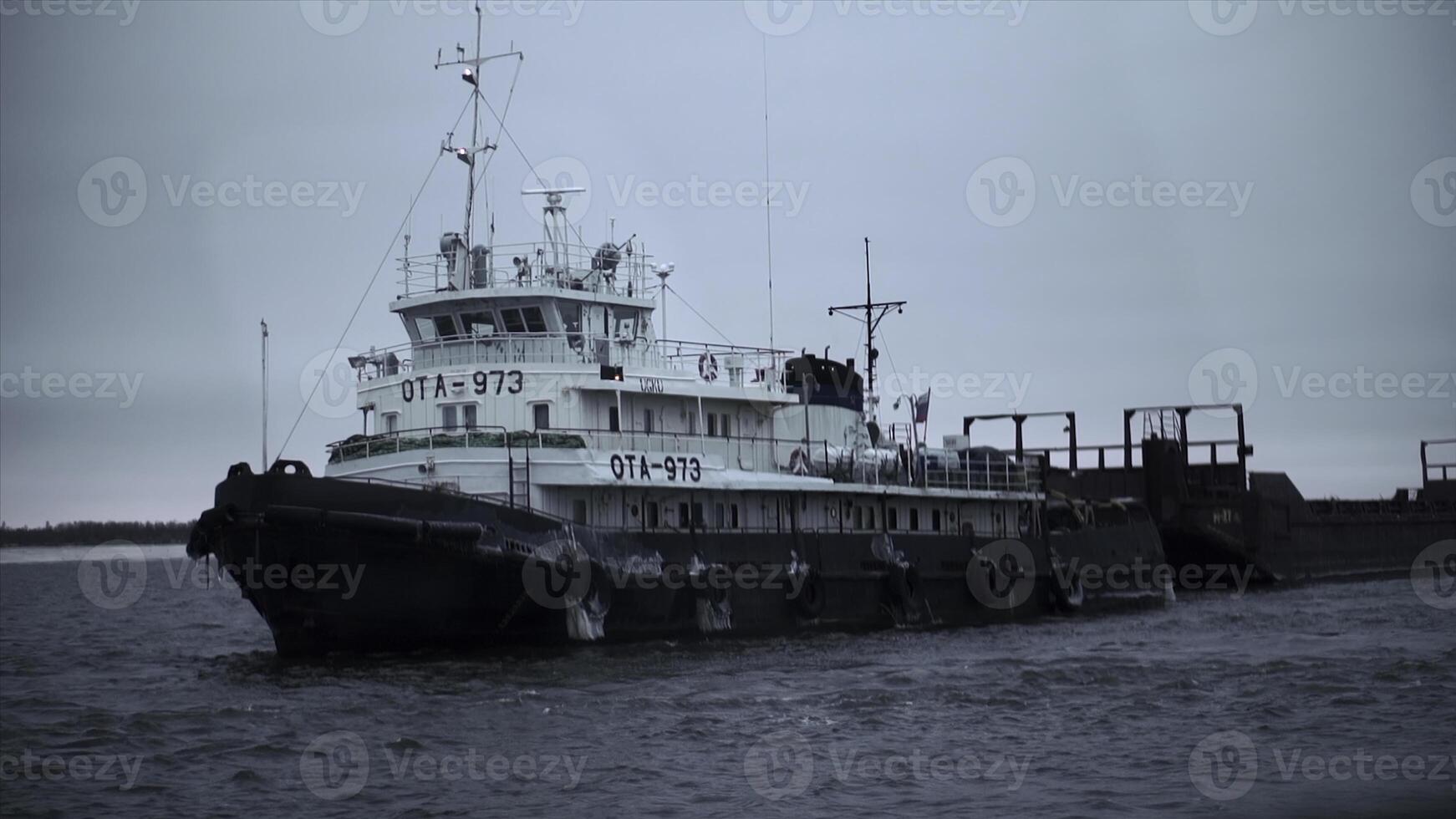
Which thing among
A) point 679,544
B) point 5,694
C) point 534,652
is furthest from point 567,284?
point 5,694

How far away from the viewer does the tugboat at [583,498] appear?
73.7 feet

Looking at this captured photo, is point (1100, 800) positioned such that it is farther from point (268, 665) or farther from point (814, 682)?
point (268, 665)

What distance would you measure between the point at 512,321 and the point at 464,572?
246 inches

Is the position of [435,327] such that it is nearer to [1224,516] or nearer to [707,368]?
[707,368]

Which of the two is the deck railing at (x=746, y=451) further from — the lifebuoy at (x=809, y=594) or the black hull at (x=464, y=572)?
the lifebuoy at (x=809, y=594)

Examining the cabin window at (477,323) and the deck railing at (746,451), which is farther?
the cabin window at (477,323)

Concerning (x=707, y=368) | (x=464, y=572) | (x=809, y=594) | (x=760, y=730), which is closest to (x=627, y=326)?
(x=707, y=368)

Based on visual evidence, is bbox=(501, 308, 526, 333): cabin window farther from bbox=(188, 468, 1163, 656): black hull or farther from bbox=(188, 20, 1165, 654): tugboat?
bbox=(188, 468, 1163, 656): black hull

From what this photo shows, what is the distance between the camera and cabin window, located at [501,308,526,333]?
27.5 metres

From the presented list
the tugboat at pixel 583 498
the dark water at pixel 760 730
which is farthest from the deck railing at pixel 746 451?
the dark water at pixel 760 730

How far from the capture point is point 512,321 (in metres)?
27.6

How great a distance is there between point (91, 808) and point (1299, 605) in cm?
3128

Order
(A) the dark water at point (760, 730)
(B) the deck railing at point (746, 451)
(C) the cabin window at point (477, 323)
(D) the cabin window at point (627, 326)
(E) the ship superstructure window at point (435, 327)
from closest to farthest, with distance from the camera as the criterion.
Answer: (A) the dark water at point (760, 730), (B) the deck railing at point (746, 451), (C) the cabin window at point (477, 323), (E) the ship superstructure window at point (435, 327), (D) the cabin window at point (627, 326)

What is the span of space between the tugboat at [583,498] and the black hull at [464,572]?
0.03 metres
